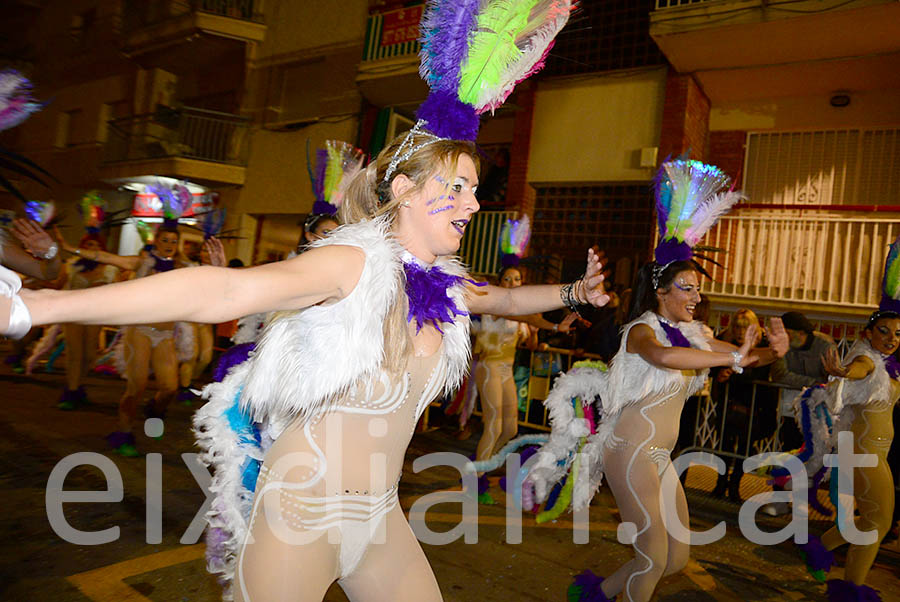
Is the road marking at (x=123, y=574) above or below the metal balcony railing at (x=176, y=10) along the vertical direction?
below

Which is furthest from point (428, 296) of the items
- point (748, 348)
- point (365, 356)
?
point (748, 348)

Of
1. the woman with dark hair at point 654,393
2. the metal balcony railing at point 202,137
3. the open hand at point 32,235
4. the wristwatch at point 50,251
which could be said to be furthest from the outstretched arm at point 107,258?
the metal balcony railing at point 202,137

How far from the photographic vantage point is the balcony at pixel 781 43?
767 centimetres

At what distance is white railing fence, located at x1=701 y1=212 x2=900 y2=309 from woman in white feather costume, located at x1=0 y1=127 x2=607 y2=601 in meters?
8.40

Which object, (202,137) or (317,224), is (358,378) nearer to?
(317,224)

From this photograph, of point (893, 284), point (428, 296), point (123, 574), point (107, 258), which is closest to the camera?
point (428, 296)

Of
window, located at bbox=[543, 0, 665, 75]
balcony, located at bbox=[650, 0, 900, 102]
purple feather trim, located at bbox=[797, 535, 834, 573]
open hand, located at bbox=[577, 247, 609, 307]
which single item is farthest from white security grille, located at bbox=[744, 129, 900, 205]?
open hand, located at bbox=[577, 247, 609, 307]

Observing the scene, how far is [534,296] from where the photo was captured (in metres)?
2.68

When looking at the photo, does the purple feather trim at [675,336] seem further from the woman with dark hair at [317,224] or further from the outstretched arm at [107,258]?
the outstretched arm at [107,258]

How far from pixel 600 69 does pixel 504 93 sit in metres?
9.11

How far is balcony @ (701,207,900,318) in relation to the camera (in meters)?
8.59

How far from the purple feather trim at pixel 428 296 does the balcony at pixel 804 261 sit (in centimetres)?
827

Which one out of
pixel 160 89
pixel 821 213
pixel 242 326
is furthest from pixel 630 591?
pixel 160 89

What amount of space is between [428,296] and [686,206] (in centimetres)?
230
